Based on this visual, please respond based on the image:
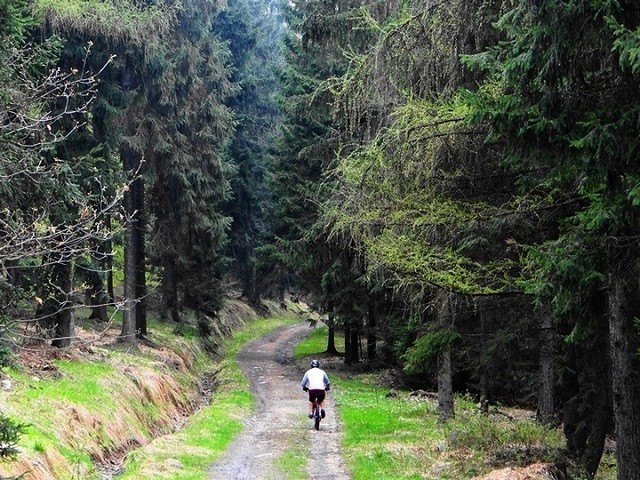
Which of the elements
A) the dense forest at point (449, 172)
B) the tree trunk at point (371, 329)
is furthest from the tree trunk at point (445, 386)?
the tree trunk at point (371, 329)

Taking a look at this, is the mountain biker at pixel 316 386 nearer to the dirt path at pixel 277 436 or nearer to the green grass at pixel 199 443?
the dirt path at pixel 277 436

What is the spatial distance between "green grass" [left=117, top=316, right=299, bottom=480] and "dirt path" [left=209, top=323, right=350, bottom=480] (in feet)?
0.89

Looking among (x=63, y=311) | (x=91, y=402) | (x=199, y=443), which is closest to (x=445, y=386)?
(x=199, y=443)

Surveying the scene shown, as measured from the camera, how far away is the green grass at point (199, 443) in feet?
38.1

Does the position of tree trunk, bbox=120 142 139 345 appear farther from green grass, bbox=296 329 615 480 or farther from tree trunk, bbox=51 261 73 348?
green grass, bbox=296 329 615 480

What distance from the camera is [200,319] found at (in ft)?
106

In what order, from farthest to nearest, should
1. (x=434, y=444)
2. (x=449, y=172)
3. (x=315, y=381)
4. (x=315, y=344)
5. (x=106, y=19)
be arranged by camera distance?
(x=315, y=344) → (x=106, y=19) → (x=315, y=381) → (x=434, y=444) → (x=449, y=172)

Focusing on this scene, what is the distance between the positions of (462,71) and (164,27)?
1288 centimetres

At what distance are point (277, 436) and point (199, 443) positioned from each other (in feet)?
7.64

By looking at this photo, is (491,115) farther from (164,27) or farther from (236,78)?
(236,78)

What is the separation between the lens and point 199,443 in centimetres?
1422

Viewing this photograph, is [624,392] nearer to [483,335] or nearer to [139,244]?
[483,335]

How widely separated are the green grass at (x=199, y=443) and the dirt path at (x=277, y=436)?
0.89 feet

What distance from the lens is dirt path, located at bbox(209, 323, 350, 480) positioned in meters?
12.3
